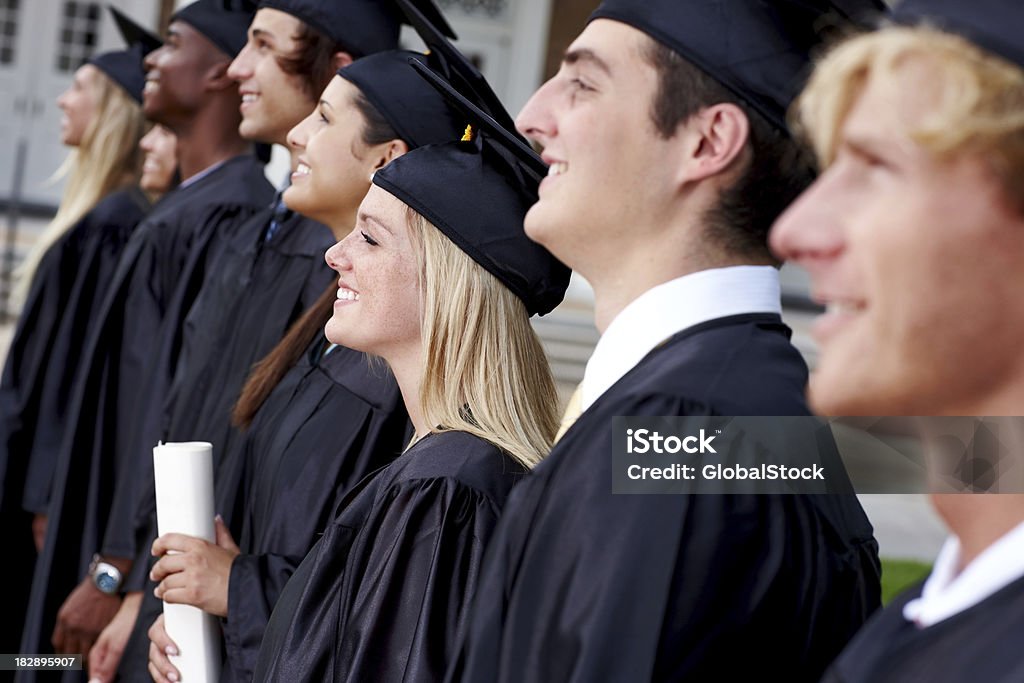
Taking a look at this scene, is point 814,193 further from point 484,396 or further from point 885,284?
point 484,396

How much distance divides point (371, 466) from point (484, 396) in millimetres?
537

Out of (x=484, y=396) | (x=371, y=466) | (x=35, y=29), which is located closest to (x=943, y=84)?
(x=484, y=396)

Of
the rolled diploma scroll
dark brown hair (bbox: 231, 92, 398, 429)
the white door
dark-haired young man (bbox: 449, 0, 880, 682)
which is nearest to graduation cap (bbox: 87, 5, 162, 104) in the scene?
dark brown hair (bbox: 231, 92, 398, 429)

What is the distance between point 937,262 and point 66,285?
444 centimetres

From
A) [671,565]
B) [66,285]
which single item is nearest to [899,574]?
[66,285]

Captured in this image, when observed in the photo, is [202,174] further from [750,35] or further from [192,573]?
[750,35]

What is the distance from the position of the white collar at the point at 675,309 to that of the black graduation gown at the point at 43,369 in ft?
11.5

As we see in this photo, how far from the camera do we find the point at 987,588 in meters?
1.10

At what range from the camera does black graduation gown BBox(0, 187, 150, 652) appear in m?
4.75

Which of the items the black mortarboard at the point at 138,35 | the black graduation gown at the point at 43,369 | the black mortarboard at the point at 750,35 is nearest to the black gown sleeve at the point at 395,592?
the black mortarboard at the point at 750,35

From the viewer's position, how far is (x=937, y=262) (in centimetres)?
106

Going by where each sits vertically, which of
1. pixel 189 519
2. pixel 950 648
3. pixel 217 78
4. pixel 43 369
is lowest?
pixel 43 369

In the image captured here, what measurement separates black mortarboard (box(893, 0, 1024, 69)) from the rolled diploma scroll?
1777 mm

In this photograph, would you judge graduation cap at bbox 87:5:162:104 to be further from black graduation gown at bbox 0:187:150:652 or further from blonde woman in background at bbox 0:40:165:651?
black graduation gown at bbox 0:187:150:652
